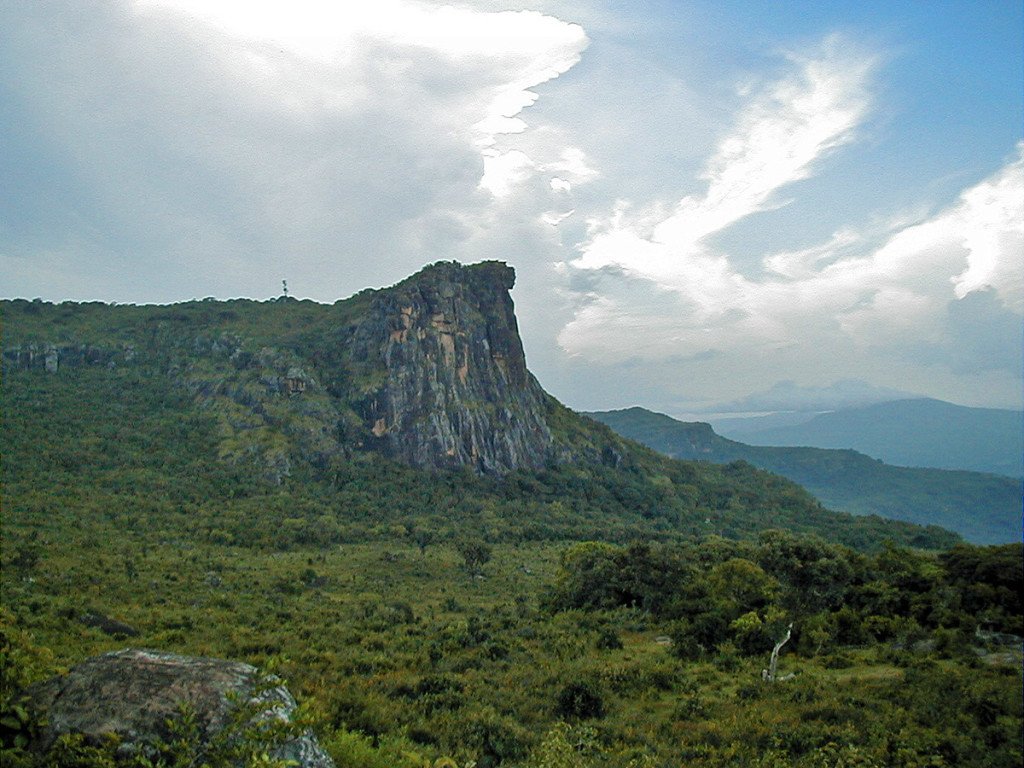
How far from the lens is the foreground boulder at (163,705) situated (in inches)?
215

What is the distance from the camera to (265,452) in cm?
8744

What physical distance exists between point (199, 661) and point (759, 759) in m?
10.9

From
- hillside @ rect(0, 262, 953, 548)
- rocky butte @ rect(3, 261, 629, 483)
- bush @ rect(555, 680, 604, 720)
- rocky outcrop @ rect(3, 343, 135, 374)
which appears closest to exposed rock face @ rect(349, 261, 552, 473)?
rocky butte @ rect(3, 261, 629, 483)

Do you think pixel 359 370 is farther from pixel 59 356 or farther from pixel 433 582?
pixel 433 582

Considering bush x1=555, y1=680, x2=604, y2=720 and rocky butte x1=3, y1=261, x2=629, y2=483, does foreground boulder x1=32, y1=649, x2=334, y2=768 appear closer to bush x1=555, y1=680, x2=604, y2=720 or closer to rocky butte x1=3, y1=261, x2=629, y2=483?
bush x1=555, y1=680, x2=604, y2=720

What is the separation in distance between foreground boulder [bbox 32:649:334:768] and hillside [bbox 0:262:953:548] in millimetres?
54028

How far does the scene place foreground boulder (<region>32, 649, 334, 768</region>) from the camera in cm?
547

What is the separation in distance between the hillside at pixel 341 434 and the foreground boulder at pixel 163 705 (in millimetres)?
54028

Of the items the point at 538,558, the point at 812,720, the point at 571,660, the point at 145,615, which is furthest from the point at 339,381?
the point at 812,720

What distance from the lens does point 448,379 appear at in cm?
11738

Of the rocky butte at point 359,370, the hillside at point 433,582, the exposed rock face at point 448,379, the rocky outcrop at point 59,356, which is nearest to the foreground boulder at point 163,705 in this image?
the hillside at point 433,582

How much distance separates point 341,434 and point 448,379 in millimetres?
24842

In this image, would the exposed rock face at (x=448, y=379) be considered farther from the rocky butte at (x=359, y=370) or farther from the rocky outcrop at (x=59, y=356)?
the rocky outcrop at (x=59, y=356)

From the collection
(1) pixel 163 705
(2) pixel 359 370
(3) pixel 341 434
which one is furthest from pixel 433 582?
(2) pixel 359 370
